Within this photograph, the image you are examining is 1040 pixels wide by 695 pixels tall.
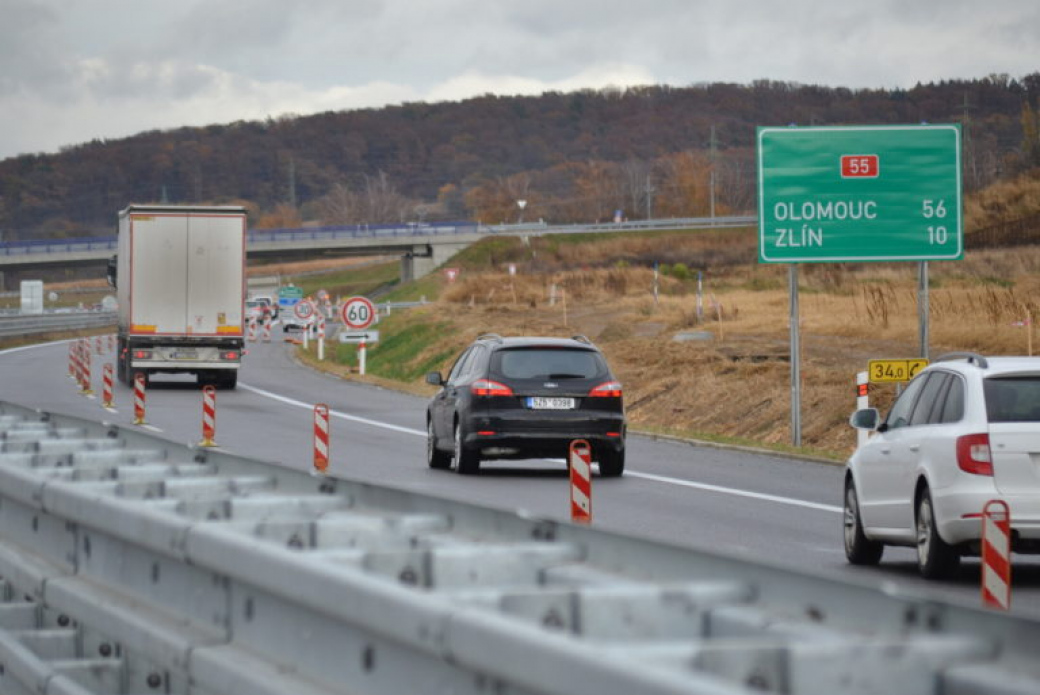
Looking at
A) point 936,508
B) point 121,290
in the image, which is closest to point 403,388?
point 121,290

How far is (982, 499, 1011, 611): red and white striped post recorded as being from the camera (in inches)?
374

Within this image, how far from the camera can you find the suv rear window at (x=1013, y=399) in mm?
11898

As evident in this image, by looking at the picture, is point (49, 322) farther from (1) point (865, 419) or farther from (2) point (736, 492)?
(1) point (865, 419)

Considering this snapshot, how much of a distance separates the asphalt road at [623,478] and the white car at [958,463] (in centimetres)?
37

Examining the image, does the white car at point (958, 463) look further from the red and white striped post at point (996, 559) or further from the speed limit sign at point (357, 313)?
the speed limit sign at point (357, 313)

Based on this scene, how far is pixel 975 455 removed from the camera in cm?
1170

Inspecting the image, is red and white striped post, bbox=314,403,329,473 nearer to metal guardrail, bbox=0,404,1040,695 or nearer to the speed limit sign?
metal guardrail, bbox=0,404,1040,695

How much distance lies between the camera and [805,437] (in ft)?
98.3

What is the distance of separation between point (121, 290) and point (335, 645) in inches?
1533

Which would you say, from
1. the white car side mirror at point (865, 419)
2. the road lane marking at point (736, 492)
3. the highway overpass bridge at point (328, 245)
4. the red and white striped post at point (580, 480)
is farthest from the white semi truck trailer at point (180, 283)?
the highway overpass bridge at point (328, 245)

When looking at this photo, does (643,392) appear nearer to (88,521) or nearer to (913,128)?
(913,128)

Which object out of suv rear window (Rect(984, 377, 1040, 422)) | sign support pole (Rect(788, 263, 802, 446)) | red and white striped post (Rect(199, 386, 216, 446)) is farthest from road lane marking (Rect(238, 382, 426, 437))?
suv rear window (Rect(984, 377, 1040, 422))

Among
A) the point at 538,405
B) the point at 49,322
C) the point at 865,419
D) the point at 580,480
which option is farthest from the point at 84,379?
the point at 49,322

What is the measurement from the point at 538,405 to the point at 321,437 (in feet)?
8.81
